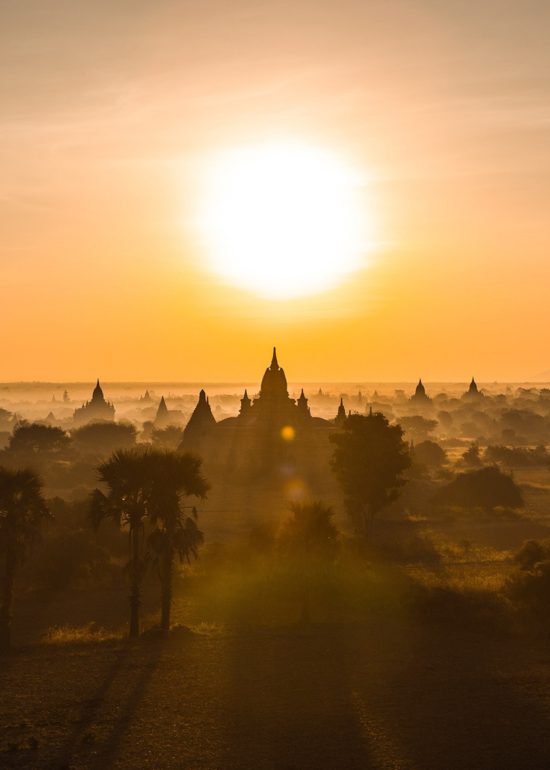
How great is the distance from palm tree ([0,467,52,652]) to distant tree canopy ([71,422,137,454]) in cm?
7438

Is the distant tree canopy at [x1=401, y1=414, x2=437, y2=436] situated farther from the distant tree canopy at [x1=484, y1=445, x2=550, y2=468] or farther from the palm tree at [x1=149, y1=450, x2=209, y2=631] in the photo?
the palm tree at [x1=149, y1=450, x2=209, y2=631]

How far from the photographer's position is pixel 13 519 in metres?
22.9

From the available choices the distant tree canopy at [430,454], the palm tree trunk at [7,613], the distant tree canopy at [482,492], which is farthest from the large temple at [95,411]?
the palm tree trunk at [7,613]

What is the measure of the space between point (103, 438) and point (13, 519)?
256 ft

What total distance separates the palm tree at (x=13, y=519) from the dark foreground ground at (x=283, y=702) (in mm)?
1307

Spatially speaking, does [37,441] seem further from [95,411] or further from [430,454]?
[95,411]

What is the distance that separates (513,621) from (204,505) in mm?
32010

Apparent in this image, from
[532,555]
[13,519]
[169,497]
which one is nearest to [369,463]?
[532,555]

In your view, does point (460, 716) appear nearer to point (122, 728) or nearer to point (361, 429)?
point (122, 728)

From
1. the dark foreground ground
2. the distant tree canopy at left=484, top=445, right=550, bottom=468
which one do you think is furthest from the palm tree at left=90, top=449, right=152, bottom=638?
the distant tree canopy at left=484, top=445, right=550, bottom=468

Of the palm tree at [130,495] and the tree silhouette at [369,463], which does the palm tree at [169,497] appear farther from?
the tree silhouette at [369,463]

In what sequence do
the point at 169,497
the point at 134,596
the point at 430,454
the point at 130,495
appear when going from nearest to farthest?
1. the point at 169,497
2. the point at 134,596
3. the point at 130,495
4. the point at 430,454

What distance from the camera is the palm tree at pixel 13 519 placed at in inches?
896

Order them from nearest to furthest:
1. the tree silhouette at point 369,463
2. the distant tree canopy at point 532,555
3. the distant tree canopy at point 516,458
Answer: the distant tree canopy at point 532,555, the tree silhouette at point 369,463, the distant tree canopy at point 516,458
